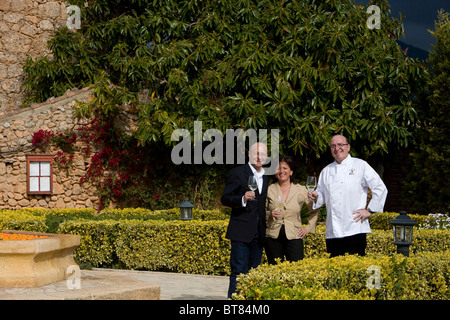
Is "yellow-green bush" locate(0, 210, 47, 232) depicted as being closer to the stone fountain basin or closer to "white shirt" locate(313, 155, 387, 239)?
the stone fountain basin

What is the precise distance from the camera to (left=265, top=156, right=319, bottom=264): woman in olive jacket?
625 cm

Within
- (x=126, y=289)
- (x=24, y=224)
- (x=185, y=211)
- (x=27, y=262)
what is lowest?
(x=126, y=289)

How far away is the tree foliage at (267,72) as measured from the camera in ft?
47.7

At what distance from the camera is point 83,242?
10.9 meters

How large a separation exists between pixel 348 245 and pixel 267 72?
920 centimetres

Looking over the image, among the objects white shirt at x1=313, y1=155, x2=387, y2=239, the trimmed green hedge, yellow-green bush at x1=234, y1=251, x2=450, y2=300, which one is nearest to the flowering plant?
the trimmed green hedge

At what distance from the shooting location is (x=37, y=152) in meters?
16.1

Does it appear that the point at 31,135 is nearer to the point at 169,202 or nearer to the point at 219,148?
the point at 169,202

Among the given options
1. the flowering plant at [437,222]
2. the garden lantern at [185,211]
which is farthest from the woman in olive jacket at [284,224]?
the flowering plant at [437,222]

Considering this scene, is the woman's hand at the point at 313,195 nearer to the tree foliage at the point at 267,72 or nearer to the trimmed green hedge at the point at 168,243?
the trimmed green hedge at the point at 168,243

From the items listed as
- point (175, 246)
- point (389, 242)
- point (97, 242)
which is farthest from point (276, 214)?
point (97, 242)

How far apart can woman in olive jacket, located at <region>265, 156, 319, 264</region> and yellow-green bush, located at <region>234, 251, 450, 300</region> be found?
0.61m

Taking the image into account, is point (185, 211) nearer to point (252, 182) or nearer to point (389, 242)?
point (389, 242)
